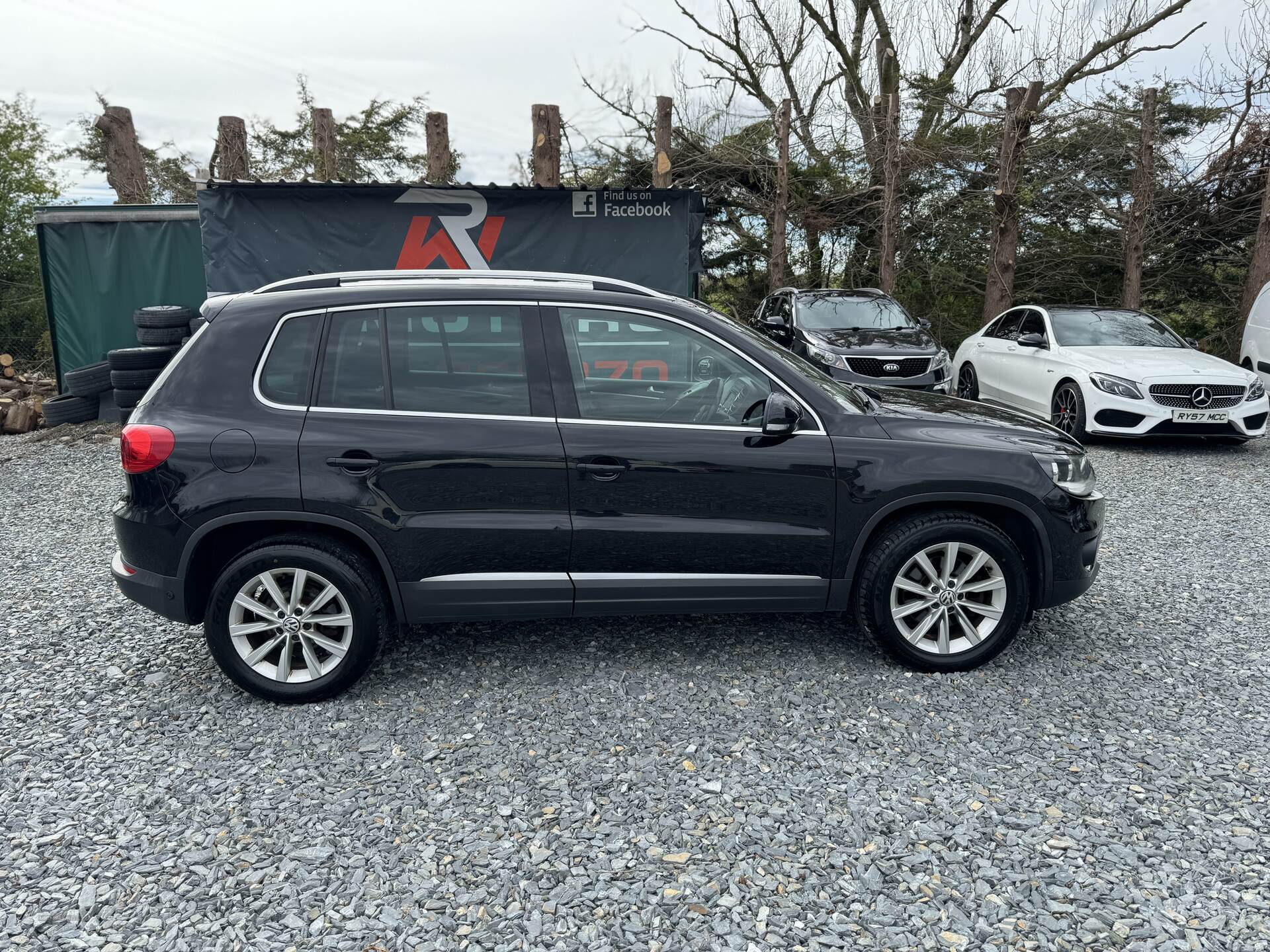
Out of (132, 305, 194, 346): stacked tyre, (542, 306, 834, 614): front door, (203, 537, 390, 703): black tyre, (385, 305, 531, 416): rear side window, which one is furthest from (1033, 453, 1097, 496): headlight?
(132, 305, 194, 346): stacked tyre

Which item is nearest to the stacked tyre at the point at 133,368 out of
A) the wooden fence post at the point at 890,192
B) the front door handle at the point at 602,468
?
the front door handle at the point at 602,468

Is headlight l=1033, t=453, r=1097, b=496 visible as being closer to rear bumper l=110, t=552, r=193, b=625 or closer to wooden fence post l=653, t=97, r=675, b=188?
rear bumper l=110, t=552, r=193, b=625

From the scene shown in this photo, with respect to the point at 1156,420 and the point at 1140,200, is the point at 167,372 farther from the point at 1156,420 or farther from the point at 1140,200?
the point at 1140,200

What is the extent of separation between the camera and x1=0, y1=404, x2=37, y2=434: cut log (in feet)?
37.2

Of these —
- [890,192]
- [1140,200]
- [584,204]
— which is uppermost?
[890,192]

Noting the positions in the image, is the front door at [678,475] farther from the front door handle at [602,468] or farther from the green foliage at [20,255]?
the green foliage at [20,255]

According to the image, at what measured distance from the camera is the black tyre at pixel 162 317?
10.5 metres

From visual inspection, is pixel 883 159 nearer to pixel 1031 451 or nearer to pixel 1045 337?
pixel 1045 337

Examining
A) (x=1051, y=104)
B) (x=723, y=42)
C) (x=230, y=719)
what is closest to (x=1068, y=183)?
(x=1051, y=104)

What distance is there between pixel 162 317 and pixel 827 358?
26.4ft

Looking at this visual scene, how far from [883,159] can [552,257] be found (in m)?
8.77

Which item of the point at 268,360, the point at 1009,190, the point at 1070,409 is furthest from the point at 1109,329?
the point at 268,360

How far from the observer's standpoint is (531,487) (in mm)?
3713

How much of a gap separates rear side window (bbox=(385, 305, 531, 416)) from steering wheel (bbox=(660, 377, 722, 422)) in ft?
2.10
